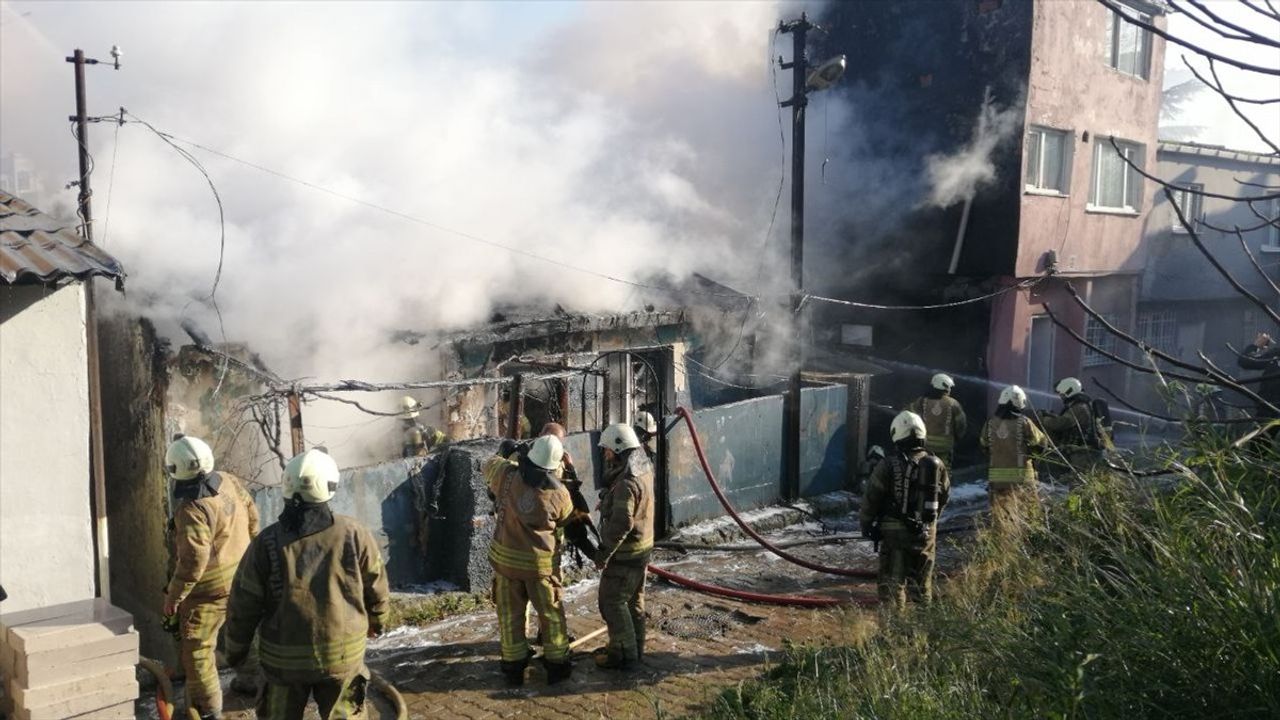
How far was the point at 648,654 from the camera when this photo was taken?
6.42m

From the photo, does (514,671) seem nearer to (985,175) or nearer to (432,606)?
(432,606)

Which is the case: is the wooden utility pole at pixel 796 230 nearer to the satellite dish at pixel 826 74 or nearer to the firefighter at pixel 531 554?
the satellite dish at pixel 826 74

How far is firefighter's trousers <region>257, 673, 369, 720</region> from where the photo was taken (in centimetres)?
432

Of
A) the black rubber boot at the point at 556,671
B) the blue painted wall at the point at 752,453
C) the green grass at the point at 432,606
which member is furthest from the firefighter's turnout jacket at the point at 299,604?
the blue painted wall at the point at 752,453

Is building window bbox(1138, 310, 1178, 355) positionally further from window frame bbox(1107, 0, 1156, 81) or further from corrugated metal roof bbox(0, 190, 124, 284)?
corrugated metal roof bbox(0, 190, 124, 284)

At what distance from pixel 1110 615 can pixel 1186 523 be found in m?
0.96

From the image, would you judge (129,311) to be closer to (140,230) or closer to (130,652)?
(140,230)

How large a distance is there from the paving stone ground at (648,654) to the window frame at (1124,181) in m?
10.8

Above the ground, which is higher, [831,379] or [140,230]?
[140,230]

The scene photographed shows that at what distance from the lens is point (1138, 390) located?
18.3 m

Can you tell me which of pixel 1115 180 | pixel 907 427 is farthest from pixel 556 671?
pixel 1115 180

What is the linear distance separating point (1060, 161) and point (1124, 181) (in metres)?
2.42

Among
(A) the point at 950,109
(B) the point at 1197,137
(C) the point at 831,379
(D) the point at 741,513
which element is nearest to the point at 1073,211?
(A) the point at 950,109

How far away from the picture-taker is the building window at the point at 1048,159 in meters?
15.0
